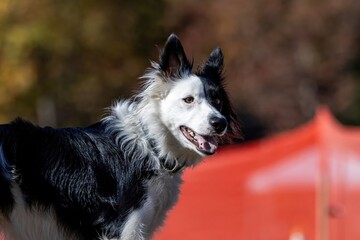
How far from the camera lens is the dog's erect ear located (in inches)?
A: 280

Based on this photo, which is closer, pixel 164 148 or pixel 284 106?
pixel 164 148

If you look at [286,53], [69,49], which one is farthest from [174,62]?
[286,53]

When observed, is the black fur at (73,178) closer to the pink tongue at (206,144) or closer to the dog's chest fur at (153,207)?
the dog's chest fur at (153,207)

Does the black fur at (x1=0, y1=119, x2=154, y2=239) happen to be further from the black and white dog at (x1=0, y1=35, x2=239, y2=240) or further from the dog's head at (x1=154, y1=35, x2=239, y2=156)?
the dog's head at (x1=154, y1=35, x2=239, y2=156)

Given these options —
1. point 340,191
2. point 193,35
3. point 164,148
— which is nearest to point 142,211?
point 164,148

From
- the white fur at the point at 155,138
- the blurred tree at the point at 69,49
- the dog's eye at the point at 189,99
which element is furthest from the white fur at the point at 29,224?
the blurred tree at the point at 69,49

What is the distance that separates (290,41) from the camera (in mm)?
25875

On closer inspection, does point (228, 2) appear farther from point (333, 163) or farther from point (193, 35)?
point (333, 163)

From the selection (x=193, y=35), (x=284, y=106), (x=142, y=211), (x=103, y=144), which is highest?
(x=103, y=144)

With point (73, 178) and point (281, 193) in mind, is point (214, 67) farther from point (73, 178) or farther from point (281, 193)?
point (281, 193)

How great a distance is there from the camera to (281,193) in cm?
1147

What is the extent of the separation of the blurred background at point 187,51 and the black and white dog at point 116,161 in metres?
12.1

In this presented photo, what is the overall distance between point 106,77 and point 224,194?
30.9 feet

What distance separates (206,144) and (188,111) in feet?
0.86
